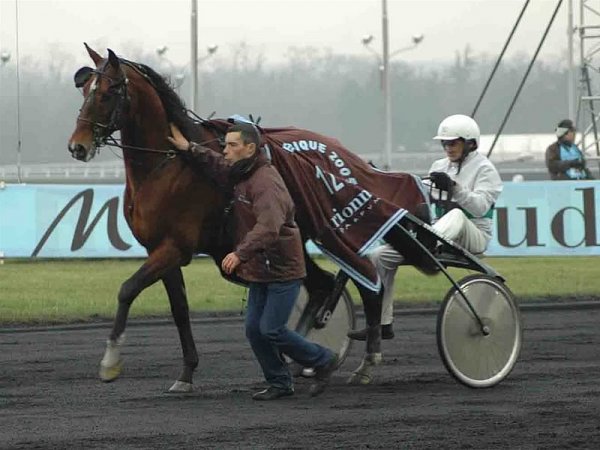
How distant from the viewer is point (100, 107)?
9.60 m

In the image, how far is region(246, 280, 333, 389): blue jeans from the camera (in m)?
8.96

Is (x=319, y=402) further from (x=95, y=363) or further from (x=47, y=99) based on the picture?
(x=47, y=99)

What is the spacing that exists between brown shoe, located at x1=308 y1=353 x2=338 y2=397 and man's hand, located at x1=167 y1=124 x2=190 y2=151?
5.05 ft

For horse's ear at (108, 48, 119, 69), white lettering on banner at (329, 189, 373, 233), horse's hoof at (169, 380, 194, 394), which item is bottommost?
horse's hoof at (169, 380, 194, 394)

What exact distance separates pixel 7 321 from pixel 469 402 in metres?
6.48

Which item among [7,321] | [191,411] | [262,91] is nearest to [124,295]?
[191,411]

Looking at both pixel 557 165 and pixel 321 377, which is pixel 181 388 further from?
pixel 557 165

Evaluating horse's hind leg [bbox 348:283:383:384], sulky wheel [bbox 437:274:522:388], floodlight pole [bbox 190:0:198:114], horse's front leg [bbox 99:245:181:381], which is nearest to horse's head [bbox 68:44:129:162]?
horse's front leg [bbox 99:245:181:381]

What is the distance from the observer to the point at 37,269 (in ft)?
65.5

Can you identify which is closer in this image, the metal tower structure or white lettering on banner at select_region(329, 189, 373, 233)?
white lettering on banner at select_region(329, 189, 373, 233)

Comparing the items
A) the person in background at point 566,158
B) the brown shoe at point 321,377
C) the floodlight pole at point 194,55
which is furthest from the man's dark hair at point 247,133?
the floodlight pole at point 194,55

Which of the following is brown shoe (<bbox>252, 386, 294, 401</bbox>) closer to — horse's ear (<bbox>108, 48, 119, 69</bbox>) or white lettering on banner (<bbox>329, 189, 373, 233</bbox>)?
white lettering on banner (<bbox>329, 189, 373, 233</bbox>)

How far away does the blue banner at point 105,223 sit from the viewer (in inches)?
797

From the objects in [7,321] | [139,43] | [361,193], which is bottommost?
[7,321]
